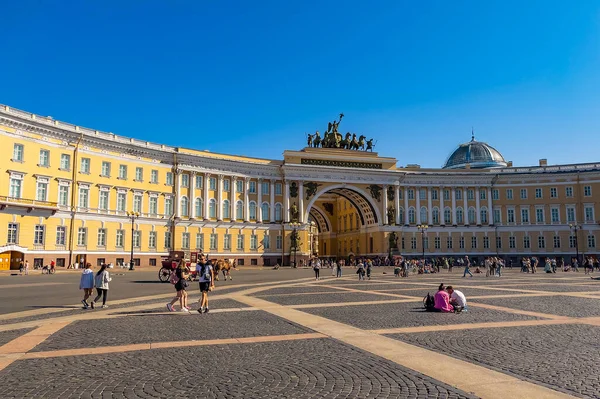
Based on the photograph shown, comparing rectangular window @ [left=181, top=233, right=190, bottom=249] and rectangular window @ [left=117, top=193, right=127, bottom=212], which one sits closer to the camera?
rectangular window @ [left=117, top=193, right=127, bottom=212]

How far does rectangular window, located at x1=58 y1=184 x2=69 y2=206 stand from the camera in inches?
1966

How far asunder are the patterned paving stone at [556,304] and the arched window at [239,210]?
49181 millimetres

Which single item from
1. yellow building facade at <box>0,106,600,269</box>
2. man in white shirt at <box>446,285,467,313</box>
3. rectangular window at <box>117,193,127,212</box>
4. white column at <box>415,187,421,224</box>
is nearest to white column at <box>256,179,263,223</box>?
yellow building facade at <box>0,106,600,269</box>

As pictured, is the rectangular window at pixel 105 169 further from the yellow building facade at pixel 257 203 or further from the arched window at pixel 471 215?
the arched window at pixel 471 215

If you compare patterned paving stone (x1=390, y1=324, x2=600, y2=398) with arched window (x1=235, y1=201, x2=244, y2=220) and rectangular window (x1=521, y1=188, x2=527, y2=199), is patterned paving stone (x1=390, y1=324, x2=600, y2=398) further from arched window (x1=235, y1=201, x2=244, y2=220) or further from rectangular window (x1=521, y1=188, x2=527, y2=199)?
rectangular window (x1=521, y1=188, x2=527, y2=199)

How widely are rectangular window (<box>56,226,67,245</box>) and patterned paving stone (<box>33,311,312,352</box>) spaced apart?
4000 cm

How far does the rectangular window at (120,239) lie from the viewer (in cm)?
5534

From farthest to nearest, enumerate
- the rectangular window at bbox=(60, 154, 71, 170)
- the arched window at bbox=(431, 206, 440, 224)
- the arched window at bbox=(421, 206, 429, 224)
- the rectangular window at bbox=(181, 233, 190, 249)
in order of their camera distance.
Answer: the arched window at bbox=(431, 206, 440, 224) → the arched window at bbox=(421, 206, 429, 224) → the rectangular window at bbox=(181, 233, 190, 249) → the rectangular window at bbox=(60, 154, 71, 170)

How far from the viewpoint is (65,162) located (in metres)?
50.7

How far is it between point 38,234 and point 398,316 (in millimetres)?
43838

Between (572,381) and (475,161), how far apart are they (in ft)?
297

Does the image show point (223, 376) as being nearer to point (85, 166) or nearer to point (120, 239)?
point (85, 166)

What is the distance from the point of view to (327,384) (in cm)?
721

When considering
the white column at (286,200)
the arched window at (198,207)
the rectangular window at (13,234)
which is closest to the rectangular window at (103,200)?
the rectangular window at (13,234)
